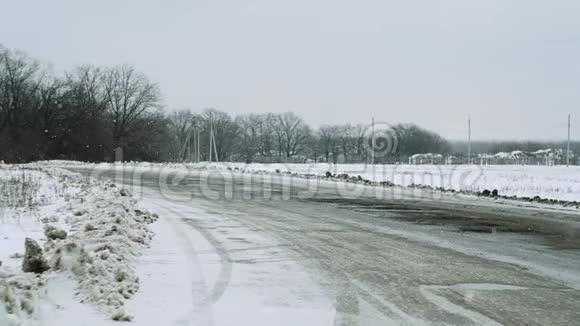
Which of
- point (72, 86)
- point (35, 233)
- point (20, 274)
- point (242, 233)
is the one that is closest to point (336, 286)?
point (20, 274)

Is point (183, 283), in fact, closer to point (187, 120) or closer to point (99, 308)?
point (99, 308)

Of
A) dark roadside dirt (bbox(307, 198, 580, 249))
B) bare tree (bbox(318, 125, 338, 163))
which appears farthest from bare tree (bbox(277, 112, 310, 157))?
dark roadside dirt (bbox(307, 198, 580, 249))

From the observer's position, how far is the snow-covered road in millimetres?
6082

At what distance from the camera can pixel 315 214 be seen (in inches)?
618

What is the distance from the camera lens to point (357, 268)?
845 cm

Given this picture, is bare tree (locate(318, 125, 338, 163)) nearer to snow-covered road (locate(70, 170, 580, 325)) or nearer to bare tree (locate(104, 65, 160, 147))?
bare tree (locate(104, 65, 160, 147))

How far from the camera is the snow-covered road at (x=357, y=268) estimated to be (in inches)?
239

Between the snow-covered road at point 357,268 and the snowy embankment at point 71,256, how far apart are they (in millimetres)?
339

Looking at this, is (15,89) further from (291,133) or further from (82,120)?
(291,133)

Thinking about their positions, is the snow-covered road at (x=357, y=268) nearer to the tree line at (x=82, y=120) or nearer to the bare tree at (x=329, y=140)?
the tree line at (x=82, y=120)

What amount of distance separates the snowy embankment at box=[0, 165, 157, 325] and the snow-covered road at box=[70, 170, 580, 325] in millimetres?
339

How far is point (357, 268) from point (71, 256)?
396cm

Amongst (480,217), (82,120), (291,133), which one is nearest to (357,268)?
(480,217)

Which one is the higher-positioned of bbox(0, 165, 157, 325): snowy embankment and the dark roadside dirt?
bbox(0, 165, 157, 325): snowy embankment
